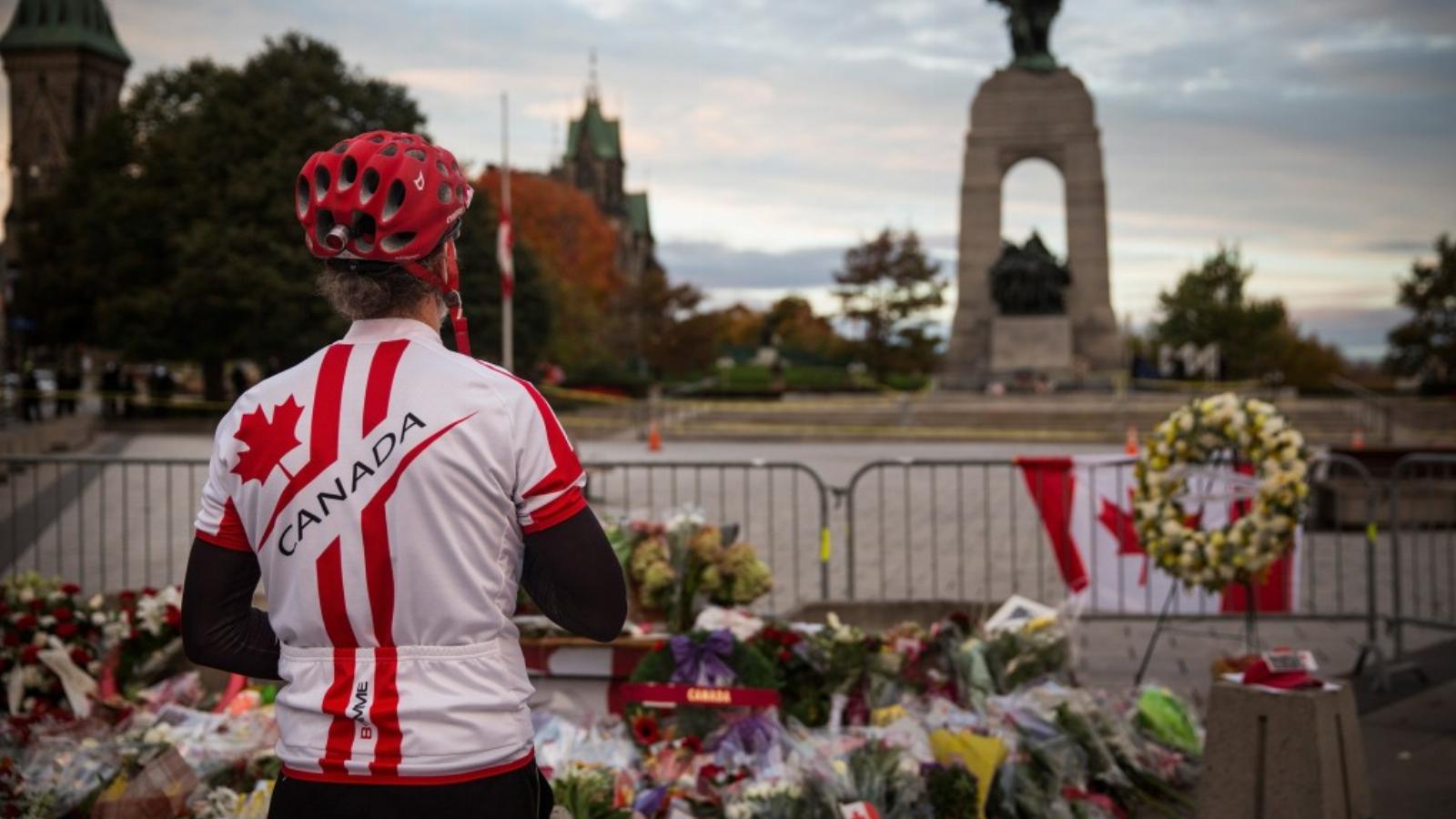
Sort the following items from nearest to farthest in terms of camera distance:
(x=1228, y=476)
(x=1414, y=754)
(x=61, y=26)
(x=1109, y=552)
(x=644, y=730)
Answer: (x=644, y=730) → (x=1414, y=754) → (x=1228, y=476) → (x=1109, y=552) → (x=61, y=26)

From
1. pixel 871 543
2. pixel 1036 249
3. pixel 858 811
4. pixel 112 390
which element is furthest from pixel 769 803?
pixel 1036 249

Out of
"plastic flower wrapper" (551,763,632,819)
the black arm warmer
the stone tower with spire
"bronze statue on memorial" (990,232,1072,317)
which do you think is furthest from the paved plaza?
the stone tower with spire

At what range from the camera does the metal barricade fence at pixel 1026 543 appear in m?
8.77

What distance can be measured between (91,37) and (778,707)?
388 feet

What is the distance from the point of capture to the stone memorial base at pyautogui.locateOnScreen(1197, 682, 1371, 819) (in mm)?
4863

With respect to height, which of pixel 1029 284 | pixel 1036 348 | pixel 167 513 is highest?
pixel 1029 284

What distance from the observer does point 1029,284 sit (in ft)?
147

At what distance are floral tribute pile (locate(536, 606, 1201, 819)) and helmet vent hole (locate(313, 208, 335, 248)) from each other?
2.67 metres

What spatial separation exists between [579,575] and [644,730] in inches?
139

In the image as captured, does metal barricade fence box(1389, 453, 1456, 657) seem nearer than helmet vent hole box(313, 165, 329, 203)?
No

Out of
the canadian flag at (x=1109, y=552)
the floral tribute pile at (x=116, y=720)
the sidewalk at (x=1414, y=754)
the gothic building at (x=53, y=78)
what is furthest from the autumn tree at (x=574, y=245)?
the sidewalk at (x=1414, y=754)

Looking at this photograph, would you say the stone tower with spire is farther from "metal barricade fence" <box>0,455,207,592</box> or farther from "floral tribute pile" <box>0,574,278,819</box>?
"floral tribute pile" <box>0,574,278,819</box>

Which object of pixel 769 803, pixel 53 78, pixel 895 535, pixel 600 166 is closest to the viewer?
pixel 769 803

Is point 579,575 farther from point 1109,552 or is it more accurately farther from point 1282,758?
point 1109,552
